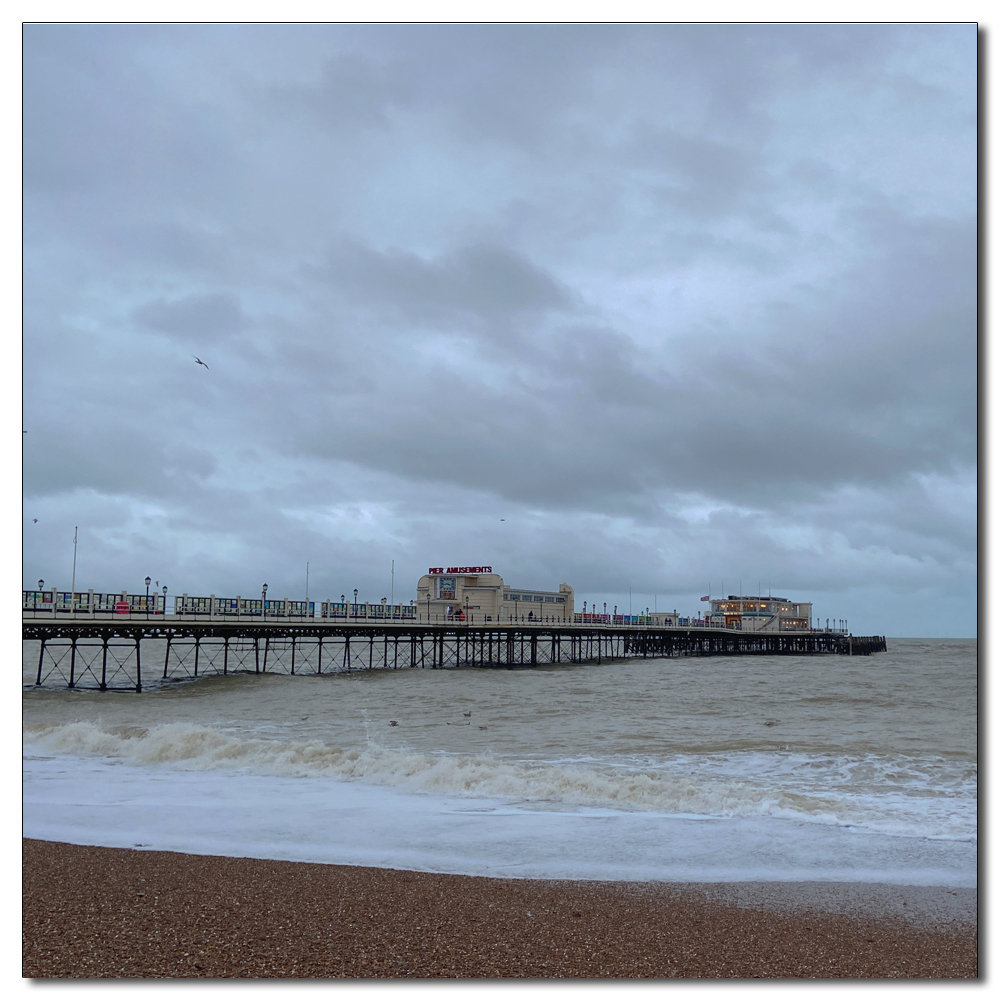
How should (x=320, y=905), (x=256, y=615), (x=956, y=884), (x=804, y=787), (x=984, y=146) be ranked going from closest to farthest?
(x=984, y=146) → (x=320, y=905) → (x=956, y=884) → (x=804, y=787) → (x=256, y=615)

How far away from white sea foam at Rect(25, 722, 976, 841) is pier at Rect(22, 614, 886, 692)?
1656cm

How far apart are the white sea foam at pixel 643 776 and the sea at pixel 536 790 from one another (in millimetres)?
55

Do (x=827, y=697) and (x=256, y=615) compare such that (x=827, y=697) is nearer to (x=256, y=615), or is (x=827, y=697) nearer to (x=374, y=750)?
(x=374, y=750)

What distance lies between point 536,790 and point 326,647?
90223 mm

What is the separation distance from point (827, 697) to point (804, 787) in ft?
68.0

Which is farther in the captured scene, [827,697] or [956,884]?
[827,697]

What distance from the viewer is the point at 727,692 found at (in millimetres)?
35094

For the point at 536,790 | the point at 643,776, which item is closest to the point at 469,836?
the point at 536,790

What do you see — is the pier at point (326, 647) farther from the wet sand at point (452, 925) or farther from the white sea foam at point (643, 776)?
the wet sand at point (452, 925)

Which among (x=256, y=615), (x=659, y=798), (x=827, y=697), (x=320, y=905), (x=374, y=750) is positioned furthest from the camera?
(x=256, y=615)

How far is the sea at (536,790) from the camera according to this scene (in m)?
8.41

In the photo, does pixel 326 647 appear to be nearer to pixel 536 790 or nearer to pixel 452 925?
pixel 536 790

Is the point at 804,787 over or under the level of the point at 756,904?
under

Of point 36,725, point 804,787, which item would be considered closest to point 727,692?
point 804,787
